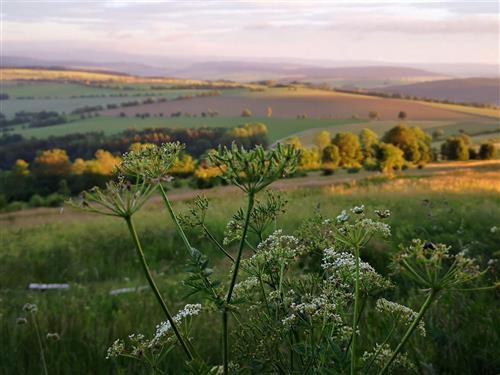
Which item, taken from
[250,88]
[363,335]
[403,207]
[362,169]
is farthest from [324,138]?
[363,335]

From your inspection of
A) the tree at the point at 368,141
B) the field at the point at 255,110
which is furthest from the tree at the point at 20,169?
the tree at the point at 368,141

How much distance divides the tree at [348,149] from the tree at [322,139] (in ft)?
2.62

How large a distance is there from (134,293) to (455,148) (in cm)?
5929

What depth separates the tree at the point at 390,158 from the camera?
57.7 metres

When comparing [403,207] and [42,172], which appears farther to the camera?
[42,172]

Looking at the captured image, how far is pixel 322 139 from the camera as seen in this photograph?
64.9m

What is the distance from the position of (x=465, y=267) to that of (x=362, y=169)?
59.7m

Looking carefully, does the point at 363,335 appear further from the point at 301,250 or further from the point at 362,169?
the point at 362,169

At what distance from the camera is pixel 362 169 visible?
60.0 metres

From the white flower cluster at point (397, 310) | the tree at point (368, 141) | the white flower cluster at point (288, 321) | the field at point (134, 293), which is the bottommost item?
the tree at point (368, 141)

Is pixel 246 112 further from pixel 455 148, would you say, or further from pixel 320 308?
pixel 320 308

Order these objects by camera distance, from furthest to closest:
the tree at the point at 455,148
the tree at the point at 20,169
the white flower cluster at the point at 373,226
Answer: the tree at the point at 20,169, the tree at the point at 455,148, the white flower cluster at the point at 373,226

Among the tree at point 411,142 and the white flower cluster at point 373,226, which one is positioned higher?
the white flower cluster at point 373,226

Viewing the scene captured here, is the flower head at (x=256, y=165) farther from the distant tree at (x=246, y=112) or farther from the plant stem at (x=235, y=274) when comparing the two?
the distant tree at (x=246, y=112)
